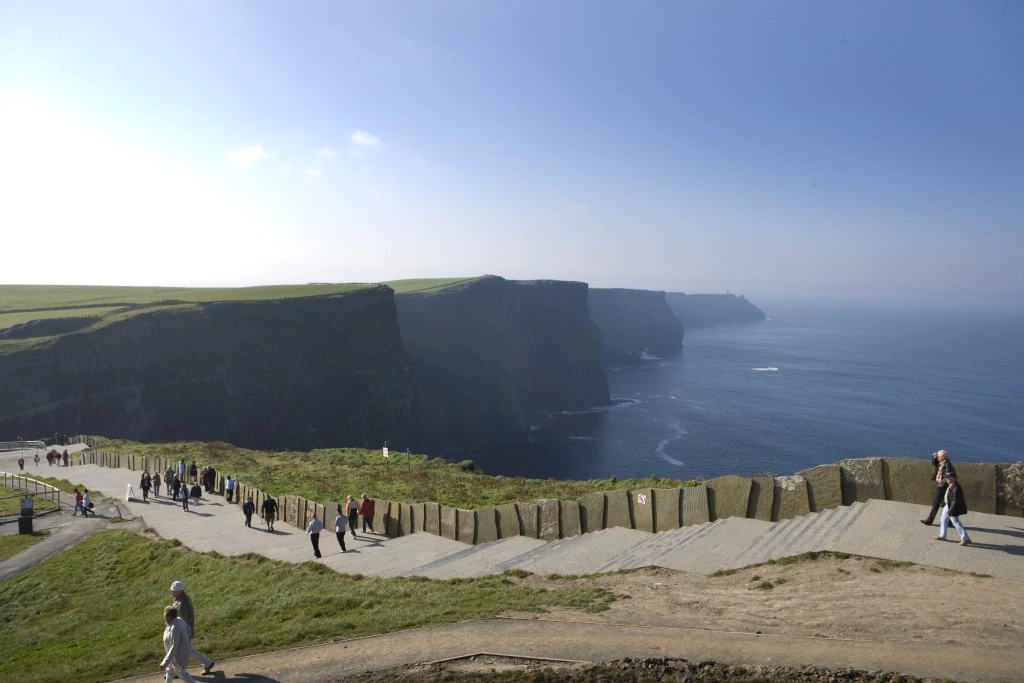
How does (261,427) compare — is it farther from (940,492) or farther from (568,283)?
(568,283)

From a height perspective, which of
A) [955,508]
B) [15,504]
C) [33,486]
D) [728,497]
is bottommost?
[33,486]

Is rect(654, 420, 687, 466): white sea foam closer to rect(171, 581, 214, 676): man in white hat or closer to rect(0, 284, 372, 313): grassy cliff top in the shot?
rect(0, 284, 372, 313): grassy cliff top

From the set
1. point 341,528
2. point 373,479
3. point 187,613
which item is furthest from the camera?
point 373,479

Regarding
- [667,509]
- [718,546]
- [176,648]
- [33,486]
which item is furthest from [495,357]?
[176,648]

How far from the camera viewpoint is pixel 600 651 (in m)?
10.6

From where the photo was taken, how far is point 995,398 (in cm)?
11738

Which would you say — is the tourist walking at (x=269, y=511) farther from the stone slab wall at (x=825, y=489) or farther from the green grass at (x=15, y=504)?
the stone slab wall at (x=825, y=489)

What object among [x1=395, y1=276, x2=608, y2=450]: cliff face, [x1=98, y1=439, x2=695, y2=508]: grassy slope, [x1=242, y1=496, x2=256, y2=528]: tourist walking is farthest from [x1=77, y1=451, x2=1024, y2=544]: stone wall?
[x1=395, y1=276, x2=608, y2=450]: cliff face

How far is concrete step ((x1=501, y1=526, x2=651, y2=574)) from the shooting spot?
1625 centimetres

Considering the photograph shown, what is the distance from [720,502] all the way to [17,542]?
28068 millimetres

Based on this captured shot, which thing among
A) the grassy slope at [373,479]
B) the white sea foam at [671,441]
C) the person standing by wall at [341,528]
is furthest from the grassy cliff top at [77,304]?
the person standing by wall at [341,528]

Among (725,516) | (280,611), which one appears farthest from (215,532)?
(725,516)

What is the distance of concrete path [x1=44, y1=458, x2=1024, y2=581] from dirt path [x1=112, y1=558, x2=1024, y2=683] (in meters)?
0.85

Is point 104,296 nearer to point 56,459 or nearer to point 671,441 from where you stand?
point 56,459
